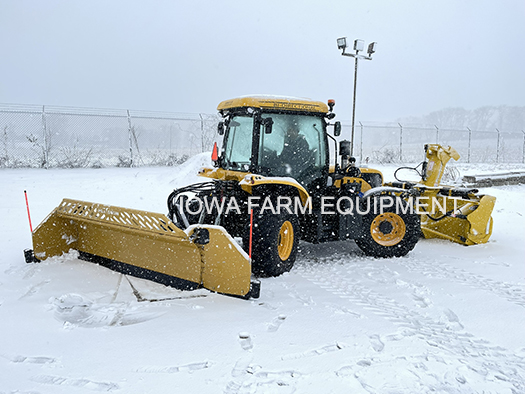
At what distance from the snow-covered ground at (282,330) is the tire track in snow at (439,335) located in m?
0.01

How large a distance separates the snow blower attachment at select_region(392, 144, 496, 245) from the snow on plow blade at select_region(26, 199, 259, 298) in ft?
13.9

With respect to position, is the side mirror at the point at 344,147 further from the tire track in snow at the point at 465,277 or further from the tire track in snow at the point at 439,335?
the tire track in snow at the point at 439,335

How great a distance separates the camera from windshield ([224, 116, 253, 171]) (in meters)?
5.54

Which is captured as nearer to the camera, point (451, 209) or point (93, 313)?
point (93, 313)

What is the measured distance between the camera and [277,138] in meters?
5.48

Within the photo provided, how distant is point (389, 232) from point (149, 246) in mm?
3534

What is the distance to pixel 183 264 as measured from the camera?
14.5 ft

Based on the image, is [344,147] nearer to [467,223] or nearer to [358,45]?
[467,223]

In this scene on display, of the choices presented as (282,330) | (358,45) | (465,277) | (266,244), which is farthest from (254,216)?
(358,45)

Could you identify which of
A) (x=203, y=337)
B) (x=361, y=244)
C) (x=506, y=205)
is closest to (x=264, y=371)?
(x=203, y=337)

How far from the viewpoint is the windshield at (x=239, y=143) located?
554 cm

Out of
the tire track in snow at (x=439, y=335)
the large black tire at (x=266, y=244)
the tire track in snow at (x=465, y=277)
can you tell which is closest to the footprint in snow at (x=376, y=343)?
the tire track in snow at (x=439, y=335)

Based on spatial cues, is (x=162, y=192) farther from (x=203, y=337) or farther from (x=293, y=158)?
(x=203, y=337)

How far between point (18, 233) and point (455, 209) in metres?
7.32
